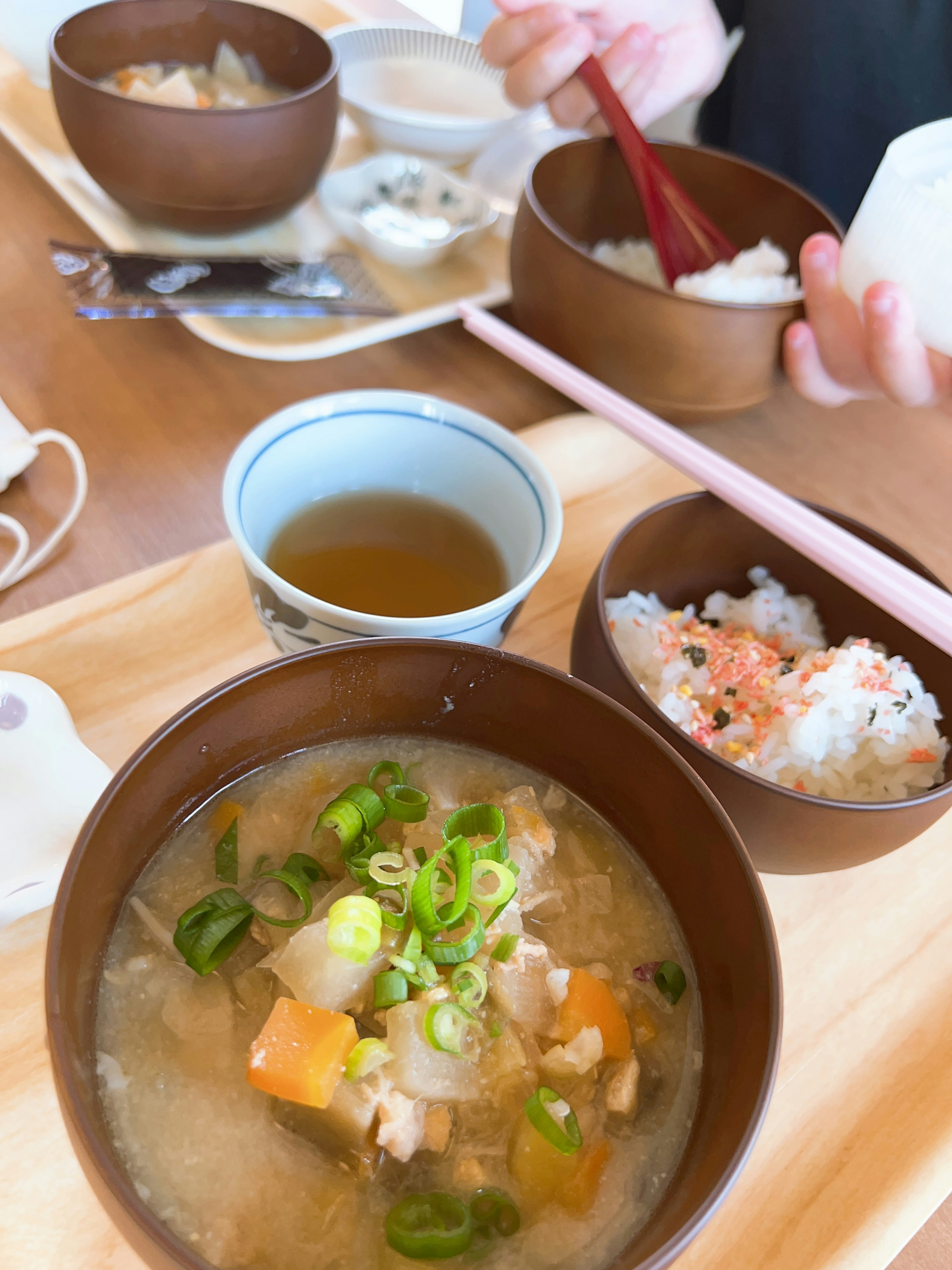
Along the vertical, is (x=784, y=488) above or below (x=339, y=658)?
below

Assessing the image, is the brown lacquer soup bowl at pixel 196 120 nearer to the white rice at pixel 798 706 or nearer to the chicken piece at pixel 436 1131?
the white rice at pixel 798 706

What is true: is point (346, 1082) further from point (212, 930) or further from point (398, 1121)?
point (212, 930)

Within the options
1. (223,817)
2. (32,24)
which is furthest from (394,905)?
(32,24)

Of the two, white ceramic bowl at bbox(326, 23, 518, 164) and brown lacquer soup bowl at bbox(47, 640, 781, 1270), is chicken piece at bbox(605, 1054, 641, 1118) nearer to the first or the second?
Result: brown lacquer soup bowl at bbox(47, 640, 781, 1270)

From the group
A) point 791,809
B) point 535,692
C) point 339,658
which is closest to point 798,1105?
point 791,809

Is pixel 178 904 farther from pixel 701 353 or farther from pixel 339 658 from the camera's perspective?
pixel 701 353

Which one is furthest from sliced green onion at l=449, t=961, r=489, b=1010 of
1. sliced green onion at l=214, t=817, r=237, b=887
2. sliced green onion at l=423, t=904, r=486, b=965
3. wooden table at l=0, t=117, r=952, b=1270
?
wooden table at l=0, t=117, r=952, b=1270
